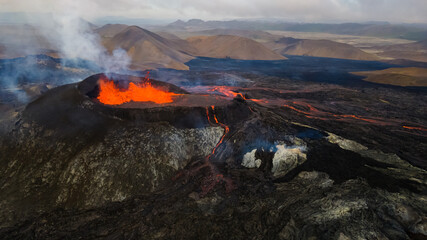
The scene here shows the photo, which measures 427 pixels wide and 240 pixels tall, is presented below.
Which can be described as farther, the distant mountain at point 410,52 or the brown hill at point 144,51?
the distant mountain at point 410,52

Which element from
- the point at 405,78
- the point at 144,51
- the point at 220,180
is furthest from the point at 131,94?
the point at 405,78

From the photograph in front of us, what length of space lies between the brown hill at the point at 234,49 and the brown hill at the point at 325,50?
29086 millimetres

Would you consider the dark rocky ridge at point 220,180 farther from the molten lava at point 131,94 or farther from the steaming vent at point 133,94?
the molten lava at point 131,94

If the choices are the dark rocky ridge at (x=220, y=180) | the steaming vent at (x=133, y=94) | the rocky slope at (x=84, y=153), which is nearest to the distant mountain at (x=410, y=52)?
the dark rocky ridge at (x=220, y=180)

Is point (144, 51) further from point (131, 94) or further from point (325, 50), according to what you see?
point (325, 50)

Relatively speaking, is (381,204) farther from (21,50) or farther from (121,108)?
(21,50)

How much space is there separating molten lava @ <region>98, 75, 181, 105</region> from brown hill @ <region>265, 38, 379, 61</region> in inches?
4967

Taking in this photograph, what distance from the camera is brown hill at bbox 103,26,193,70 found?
8312cm

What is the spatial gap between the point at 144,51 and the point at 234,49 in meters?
44.6

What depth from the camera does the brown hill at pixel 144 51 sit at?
273 ft

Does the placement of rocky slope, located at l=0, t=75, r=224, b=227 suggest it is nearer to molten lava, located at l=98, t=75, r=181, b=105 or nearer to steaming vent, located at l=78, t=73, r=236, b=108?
steaming vent, located at l=78, t=73, r=236, b=108

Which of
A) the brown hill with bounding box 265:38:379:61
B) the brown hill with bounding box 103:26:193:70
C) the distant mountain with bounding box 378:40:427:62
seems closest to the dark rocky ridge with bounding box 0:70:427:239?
the brown hill with bounding box 103:26:193:70

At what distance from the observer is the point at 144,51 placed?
90.5m

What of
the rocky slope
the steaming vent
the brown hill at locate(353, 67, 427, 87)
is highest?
the steaming vent
